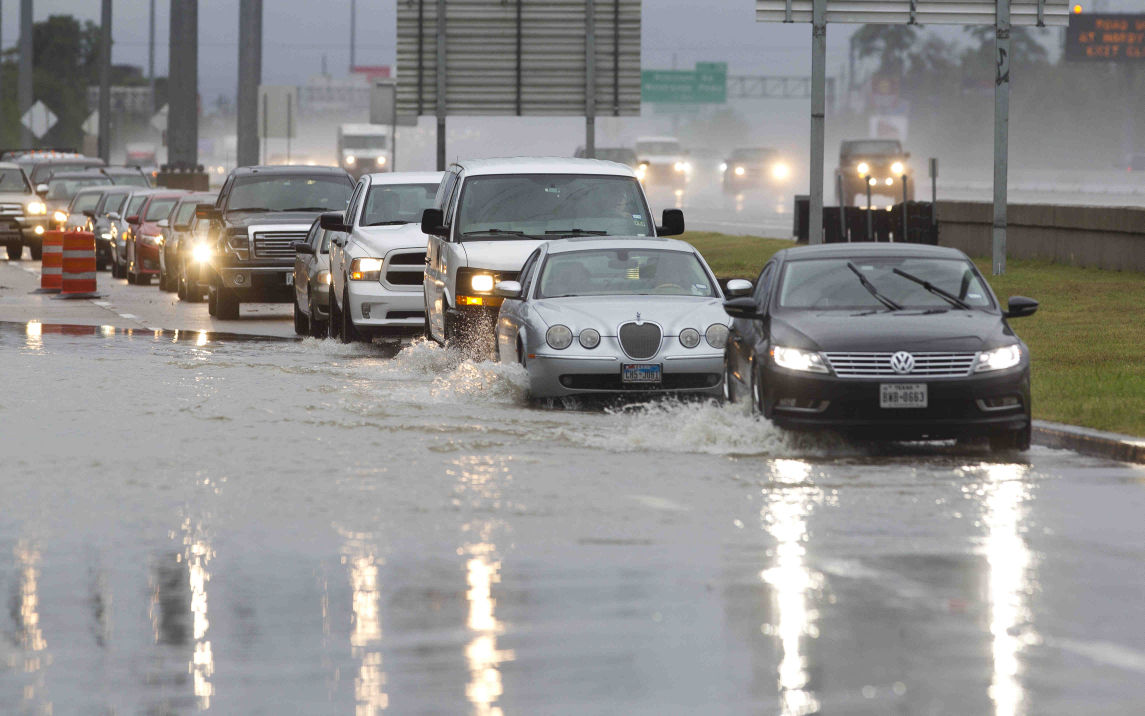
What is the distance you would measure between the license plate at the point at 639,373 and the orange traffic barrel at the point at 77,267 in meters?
18.4

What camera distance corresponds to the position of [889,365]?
12977mm

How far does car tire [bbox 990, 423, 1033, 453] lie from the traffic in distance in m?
0.02

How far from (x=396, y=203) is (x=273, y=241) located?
3738mm

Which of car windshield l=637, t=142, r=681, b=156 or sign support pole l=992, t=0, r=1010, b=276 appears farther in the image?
car windshield l=637, t=142, r=681, b=156

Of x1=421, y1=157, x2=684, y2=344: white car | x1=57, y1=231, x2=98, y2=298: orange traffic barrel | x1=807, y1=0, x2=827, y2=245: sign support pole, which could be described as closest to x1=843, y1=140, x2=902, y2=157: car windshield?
x1=807, y1=0, x2=827, y2=245: sign support pole

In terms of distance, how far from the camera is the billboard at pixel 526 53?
35656mm

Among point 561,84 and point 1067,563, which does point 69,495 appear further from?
point 561,84

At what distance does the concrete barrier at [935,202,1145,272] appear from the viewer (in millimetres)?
30172

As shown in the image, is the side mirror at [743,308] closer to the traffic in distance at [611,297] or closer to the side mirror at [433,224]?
the traffic in distance at [611,297]

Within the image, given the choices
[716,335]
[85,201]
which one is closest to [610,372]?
[716,335]

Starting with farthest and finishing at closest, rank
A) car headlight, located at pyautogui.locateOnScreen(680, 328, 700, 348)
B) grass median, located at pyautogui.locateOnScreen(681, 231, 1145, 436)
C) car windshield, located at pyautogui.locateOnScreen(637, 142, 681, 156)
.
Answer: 1. car windshield, located at pyautogui.locateOnScreen(637, 142, 681, 156)
2. car headlight, located at pyautogui.locateOnScreen(680, 328, 700, 348)
3. grass median, located at pyautogui.locateOnScreen(681, 231, 1145, 436)

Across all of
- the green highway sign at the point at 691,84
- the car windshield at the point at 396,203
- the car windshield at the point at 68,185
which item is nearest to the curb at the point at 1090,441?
the car windshield at the point at 396,203

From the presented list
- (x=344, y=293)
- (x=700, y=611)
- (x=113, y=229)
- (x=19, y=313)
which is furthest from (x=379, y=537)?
(x=113, y=229)

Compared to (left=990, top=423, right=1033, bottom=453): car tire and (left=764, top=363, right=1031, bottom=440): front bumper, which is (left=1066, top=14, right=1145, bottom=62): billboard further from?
(left=764, top=363, right=1031, bottom=440): front bumper
